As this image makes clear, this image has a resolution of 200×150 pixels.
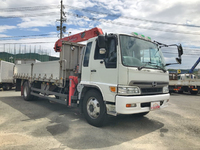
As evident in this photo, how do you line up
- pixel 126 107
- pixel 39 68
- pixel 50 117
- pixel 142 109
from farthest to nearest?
pixel 39 68, pixel 50 117, pixel 142 109, pixel 126 107

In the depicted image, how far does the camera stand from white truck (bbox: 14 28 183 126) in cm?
399

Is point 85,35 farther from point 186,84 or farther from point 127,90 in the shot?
point 186,84

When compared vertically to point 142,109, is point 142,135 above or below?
below

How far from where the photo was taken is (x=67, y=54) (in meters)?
6.17

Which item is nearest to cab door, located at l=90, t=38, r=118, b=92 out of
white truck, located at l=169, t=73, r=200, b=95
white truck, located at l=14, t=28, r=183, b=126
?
white truck, located at l=14, t=28, r=183, b=126

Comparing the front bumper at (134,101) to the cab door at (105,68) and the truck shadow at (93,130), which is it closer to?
the cab door at (105,68)

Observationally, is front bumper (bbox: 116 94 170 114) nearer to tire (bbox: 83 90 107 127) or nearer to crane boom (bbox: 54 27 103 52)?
tire (bbox: 83 90 107 127)

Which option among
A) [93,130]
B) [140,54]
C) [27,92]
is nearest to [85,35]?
[140,54]

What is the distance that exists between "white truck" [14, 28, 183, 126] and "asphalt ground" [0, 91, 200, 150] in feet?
1.83

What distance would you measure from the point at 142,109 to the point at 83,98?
74.4 inches

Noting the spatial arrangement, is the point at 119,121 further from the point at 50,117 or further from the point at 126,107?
the point at 50,117

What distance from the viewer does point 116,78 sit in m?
4.06

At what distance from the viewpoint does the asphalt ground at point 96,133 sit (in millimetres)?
3562

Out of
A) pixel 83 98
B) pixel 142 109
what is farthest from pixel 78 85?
pixel 142 109
